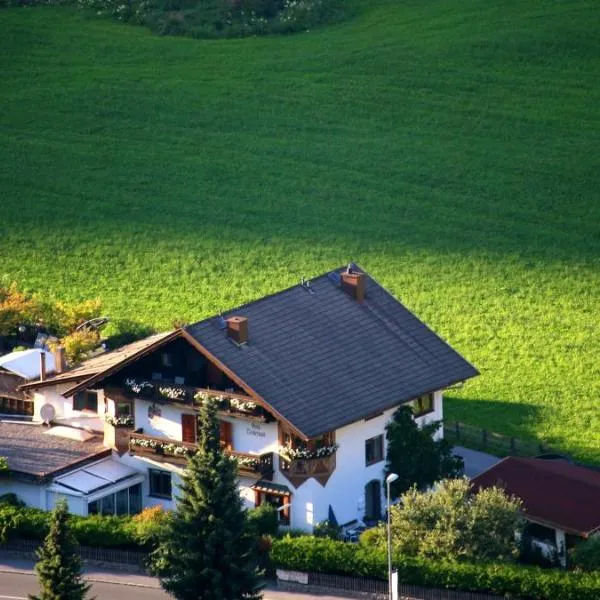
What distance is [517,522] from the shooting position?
7238cm

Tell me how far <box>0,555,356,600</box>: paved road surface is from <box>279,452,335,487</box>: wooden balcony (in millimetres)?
5818

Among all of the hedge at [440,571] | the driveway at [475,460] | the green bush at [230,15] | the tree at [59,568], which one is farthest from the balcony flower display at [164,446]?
the green bush at [230,15]

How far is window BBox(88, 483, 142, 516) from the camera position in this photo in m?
78.9

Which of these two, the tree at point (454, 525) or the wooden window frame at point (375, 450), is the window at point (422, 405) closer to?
the wooden window frame at point (375, 450)

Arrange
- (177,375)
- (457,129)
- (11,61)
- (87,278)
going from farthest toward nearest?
(11,61) < (457,129) < (87,278) < (177,375)

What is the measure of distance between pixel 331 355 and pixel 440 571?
12317 millimetres

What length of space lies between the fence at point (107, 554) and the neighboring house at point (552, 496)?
1367 cm

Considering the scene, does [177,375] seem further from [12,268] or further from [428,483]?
[12,268]

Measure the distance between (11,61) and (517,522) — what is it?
78324mm

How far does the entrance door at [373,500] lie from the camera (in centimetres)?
7894

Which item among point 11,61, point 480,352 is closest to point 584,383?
point 480,352

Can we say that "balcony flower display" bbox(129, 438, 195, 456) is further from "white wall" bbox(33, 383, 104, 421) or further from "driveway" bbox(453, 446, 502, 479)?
"driveway" bbox(453, 446, 502, 479)

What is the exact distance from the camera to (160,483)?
263ft

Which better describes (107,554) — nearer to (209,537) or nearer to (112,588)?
(112,588)
